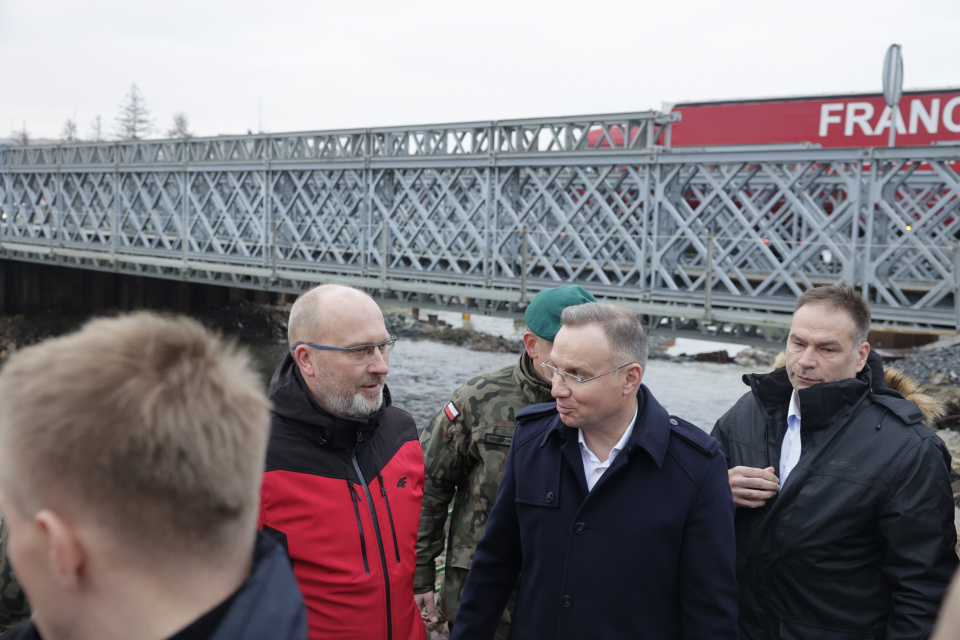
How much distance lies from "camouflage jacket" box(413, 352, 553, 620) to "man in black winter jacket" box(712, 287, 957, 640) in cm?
102

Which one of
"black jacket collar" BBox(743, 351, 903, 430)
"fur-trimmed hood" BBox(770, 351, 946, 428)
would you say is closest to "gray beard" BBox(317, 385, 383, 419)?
"black jacket collar" BBox(743, 351, 903, 430)

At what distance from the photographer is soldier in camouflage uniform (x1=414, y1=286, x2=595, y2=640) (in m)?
3.49

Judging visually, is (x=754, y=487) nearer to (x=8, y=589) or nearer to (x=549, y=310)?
(x=549, y=310)

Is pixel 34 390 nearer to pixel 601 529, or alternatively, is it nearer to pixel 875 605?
pixel 601 529

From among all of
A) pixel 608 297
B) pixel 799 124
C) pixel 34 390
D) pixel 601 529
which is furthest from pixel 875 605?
pixel 799 124

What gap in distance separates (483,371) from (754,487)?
2039 cm

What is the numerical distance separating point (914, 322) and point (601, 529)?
1048 cm

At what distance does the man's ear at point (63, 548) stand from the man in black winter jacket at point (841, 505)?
2.34m

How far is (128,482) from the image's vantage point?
1.14 meters

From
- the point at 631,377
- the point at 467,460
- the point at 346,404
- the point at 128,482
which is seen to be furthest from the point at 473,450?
the point at 128,482

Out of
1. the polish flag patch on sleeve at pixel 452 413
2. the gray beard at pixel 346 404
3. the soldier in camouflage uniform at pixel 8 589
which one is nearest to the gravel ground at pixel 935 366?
the polish flag patch on sleeve at pixel 452 413

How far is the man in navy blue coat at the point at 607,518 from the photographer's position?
252 centimetres

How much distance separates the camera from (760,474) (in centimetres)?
290

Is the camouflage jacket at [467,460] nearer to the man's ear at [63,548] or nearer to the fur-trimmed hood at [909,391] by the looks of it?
the fur-trimmed hood at [909,391]
